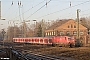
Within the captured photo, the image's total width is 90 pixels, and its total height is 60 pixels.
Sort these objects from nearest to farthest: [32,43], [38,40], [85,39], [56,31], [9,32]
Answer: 1. [38,40]
2. [32,43]
3. [85,39]
4. [56,31]
5. [9,32]

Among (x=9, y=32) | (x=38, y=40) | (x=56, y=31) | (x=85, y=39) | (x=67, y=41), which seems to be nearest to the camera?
(x=67, y=41)

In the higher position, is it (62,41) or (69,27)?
(69,27)

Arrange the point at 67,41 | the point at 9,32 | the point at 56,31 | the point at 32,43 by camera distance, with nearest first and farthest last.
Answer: the point at 67,41, the point at 32,43, the point at 56,31, the point at 9,32

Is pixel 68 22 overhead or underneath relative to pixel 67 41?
overhead

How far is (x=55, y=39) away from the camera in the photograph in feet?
181

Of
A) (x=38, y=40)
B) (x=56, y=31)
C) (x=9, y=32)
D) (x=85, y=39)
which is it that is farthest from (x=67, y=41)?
(x=9, y=32)

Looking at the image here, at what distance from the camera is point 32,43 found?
6731 cm

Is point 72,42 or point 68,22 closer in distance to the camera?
point 72,42

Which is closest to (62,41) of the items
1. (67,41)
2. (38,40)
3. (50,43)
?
(67,41)

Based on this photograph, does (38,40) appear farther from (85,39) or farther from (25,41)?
(85,39)

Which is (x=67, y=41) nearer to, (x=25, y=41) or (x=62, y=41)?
(x=62, y=41)

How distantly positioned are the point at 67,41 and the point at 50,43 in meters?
6.48

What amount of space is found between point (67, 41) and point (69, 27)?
126ft

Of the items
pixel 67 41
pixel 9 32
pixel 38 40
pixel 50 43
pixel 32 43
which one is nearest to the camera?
pixel 67 41
